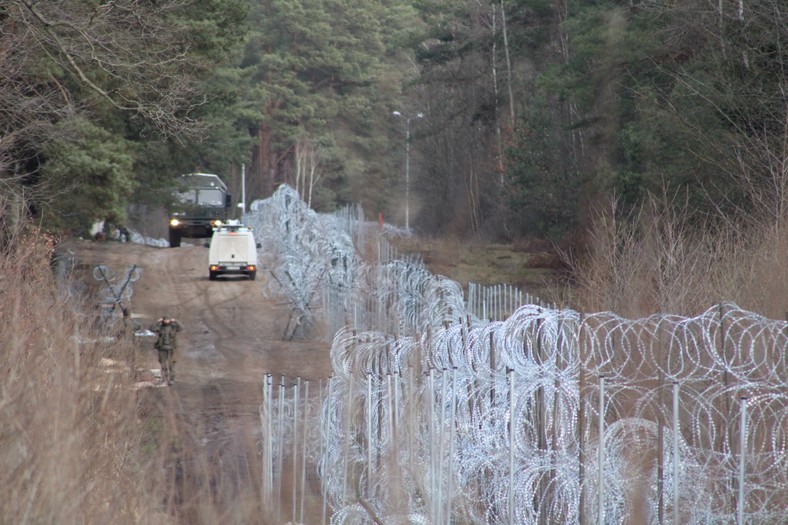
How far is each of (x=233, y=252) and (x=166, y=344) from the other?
45.1 feet

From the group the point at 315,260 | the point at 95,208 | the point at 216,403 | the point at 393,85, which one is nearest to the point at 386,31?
the point at 393,85

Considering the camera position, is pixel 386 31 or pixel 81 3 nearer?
pixel 81 3

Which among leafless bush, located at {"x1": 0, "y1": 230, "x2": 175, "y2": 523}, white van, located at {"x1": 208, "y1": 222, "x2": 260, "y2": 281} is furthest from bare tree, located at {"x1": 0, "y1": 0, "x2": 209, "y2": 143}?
white van, located at {"x1": 208, "y1": 222, "x2": 260, "y2": 281}

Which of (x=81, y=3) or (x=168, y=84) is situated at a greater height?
(x=81, y=3)

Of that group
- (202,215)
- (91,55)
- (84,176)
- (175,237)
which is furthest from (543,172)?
(91,55)

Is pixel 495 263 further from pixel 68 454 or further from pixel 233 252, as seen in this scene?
pixel 68 454

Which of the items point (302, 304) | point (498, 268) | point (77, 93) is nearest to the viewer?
point (77, 93)

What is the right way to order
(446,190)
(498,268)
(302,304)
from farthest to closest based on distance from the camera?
(446,190) < (498,268) < (302,304)

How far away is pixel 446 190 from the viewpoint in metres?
54.3

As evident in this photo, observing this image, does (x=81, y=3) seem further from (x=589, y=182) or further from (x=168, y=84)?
(x=589, y=182)

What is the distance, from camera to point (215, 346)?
2383 cm

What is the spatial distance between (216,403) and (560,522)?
32.9 ft

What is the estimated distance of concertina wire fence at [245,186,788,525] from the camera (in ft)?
24.2

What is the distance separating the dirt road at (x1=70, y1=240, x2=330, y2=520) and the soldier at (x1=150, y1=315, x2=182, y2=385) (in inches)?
12.3
